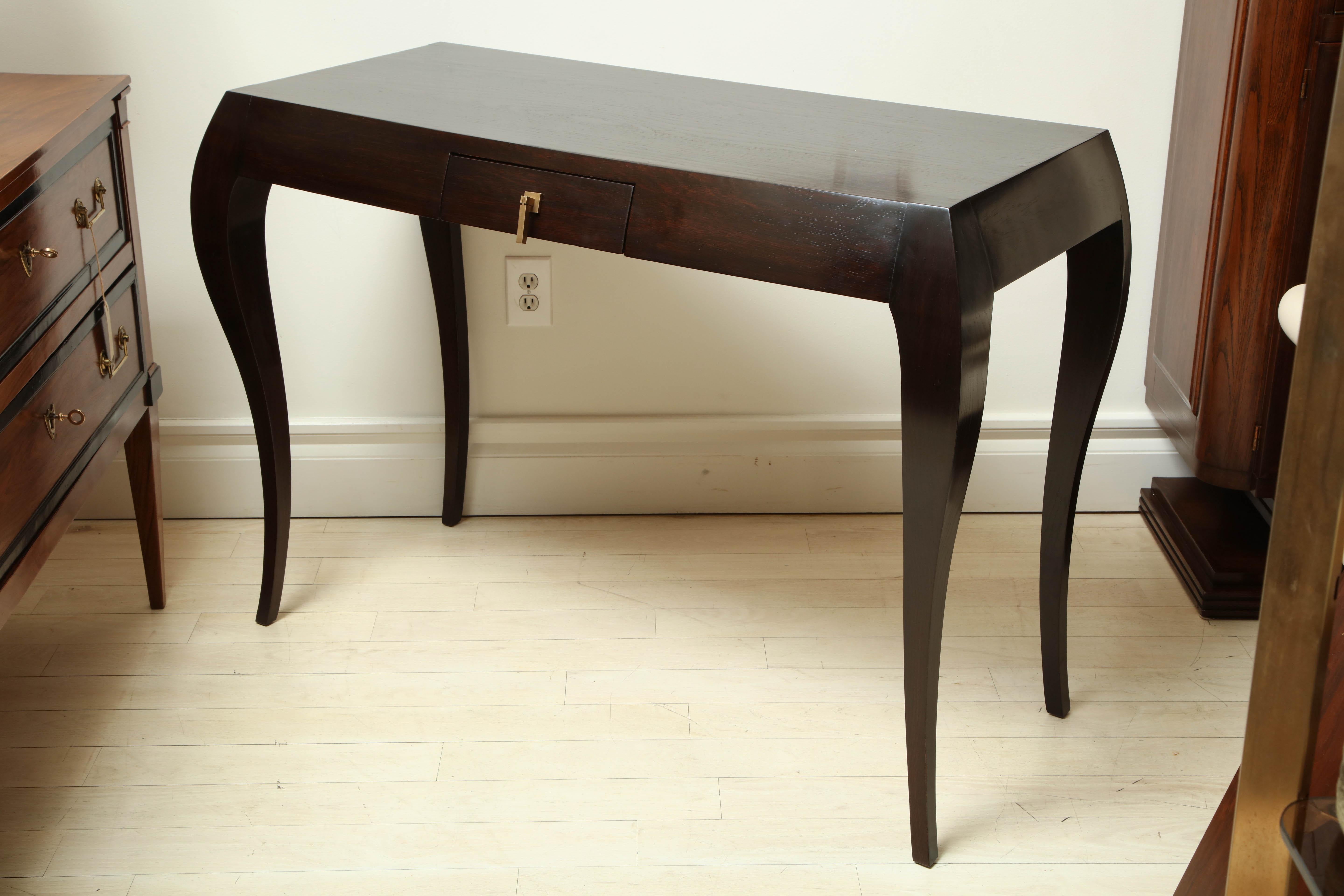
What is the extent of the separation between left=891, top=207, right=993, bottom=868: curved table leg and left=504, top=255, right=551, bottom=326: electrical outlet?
0.84m

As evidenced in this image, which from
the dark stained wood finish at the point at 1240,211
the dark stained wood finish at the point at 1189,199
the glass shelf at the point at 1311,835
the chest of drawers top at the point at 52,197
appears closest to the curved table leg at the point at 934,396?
the glass shelf at the point at 1311,835

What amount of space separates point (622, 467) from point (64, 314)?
0.83 metres

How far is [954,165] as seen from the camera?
3.11 ft

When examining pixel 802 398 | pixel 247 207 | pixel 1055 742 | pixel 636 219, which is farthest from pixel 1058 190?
pixel 247 207

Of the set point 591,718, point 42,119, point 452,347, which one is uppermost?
→ point 42,119

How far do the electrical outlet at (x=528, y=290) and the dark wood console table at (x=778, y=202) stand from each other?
328mm

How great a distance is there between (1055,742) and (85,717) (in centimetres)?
113

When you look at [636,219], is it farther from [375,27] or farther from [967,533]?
[967,533]

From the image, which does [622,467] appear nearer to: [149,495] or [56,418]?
[149,495]

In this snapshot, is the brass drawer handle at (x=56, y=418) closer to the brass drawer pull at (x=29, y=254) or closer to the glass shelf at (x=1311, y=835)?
the brass drawer pull at (x=29, y=254)

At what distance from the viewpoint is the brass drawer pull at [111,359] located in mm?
1238

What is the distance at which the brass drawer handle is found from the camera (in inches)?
43.4

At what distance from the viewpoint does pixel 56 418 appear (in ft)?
3.67

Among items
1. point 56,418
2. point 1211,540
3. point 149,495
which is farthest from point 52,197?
point 1211,540
